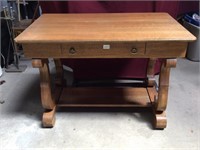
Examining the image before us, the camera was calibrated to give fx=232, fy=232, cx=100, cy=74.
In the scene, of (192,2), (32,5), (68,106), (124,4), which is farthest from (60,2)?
(192,2)

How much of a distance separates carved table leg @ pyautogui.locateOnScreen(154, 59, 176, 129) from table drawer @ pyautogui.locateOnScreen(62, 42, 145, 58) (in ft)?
0.61

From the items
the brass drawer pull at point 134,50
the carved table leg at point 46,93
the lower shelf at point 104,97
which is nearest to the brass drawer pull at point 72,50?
the carved table leg at point 46,93

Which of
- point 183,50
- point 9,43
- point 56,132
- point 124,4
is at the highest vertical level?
point 124,4

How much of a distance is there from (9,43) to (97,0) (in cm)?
118

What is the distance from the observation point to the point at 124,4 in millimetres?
1956

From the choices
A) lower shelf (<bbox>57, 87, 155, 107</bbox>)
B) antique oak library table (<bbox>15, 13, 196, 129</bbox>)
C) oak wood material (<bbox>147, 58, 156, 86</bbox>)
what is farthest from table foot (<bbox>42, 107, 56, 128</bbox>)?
oak wood material (<bbox>147, 58, 156, 86</bbox>)

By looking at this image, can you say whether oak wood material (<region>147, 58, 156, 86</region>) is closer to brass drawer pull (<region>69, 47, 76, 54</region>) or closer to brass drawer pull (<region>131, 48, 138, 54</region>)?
brass drawer pull (<region>131, 48, 138, 54</region>)

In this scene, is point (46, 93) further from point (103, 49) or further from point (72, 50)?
point (103, 49)

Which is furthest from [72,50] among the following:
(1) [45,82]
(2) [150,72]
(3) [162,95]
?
(2) [150,72]

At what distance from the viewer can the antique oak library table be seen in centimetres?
128

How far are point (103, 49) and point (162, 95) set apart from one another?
0.50 m

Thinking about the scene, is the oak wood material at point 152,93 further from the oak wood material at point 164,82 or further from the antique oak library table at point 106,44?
the oak wood material at point 164,82

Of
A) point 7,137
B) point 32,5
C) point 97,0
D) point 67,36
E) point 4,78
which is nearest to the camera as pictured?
point 67,36

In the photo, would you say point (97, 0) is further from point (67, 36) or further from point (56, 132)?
point (56, 132)
